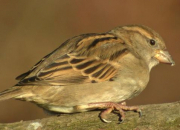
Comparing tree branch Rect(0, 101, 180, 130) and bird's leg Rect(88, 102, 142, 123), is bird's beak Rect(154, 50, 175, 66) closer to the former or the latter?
bird's leg Rect(88, 102, 142, 123)

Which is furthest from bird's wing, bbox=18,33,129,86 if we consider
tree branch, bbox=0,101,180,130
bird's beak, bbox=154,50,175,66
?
bird's beak, bbox=154,50,175,66

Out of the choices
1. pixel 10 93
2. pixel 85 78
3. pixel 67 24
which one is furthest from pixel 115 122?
pixel 67 24

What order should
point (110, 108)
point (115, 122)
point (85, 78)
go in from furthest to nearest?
point (85, 78), point (110, 108), point (115, 122)

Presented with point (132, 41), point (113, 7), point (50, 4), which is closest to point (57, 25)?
point (50, 4)

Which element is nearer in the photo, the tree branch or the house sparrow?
the tree branch

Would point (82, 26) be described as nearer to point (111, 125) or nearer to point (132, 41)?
point (132, 41)

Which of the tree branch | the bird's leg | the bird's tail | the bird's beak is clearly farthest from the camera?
the bird's beak

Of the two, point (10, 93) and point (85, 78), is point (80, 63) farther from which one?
point (10, 93)
